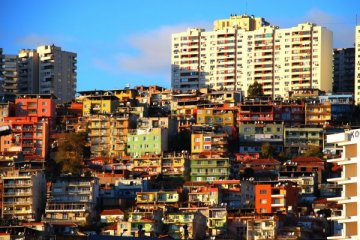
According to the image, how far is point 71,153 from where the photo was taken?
315ft

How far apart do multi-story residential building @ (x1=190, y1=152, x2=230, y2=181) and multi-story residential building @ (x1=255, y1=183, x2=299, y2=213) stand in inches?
193

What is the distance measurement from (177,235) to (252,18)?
47.2 meters

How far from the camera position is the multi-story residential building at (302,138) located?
97.5 meters

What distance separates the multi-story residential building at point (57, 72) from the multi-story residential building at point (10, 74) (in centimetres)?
175

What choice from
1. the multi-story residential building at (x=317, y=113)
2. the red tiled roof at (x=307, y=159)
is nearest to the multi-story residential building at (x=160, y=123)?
the multi-story residential building at (x=317, y=113)

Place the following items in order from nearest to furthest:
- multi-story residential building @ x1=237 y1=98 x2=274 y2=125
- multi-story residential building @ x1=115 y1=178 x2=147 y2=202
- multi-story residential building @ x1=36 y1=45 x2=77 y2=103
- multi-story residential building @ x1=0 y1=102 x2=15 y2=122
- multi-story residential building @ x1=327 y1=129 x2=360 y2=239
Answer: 1. multi-story residential building @ x1=327 y1=129 x2=360 y2=239
2. multi-story residential building @ x1=115 y1=178 x2=147 y2=202
3. multi-story residential building @ x1=237 y1=98 x2=274 y2=125
4. multi-story residential building @ x1=0 y1=102 x2=15 y2=122
5. multi-story residential building @ x1=36 y1=45 x2=77 y2=103

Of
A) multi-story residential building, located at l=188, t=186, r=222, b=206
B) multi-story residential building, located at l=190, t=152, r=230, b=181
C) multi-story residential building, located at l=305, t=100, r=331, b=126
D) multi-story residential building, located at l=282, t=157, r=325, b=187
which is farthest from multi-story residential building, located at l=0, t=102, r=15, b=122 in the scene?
multi-story residential building, located at l=282, t=157, r=325, b=187

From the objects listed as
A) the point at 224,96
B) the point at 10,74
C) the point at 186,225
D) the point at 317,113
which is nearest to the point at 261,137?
the point at 317,113

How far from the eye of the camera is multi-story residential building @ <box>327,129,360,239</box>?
138ft

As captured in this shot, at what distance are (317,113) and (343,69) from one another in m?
18.2

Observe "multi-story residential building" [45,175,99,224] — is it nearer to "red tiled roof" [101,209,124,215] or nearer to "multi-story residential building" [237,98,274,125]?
"red tiled roof" [101,209,124,215]

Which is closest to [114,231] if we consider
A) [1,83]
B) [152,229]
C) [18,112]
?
[152,229]

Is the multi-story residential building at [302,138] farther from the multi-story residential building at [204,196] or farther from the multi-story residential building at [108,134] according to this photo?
the multi-story residential building at [204,196]

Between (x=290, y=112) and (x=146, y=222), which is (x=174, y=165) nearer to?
(x=290, y=112)
